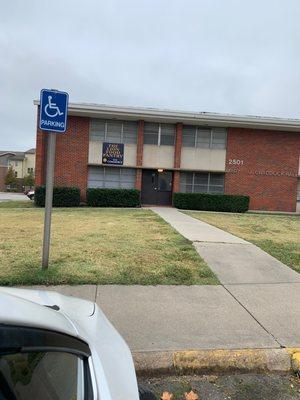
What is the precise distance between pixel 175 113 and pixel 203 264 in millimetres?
17668

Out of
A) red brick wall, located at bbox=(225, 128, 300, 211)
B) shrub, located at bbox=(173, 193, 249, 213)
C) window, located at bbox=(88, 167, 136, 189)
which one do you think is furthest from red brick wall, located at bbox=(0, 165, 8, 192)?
red brick wall, located at bbox=(225, 128, 300, 211)

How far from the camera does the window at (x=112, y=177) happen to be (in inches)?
996

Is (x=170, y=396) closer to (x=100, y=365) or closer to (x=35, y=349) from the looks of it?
(x=100, y=365)

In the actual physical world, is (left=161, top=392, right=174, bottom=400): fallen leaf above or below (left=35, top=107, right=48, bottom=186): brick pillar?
below

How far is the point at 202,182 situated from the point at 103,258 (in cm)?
1895

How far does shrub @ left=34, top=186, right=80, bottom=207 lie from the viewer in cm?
2305

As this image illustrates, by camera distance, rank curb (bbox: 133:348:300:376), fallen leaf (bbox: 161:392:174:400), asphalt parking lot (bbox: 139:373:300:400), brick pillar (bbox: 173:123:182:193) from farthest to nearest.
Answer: brick pillar (bbox: 173:123:182:193)
curb (bbox: 133:348:300:376)
asphalt parking lot (bbox: 139:373:300:400)
fallen leaf (bbox: 161:392:174:400)

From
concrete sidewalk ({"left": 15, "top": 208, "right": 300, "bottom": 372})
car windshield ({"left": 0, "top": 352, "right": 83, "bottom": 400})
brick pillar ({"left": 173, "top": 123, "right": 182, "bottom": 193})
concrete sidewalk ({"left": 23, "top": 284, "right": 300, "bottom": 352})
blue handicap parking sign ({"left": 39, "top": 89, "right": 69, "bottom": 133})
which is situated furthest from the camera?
brick pillar ({"left": 173, "top": 123, "right": 182, "bottom": 193})

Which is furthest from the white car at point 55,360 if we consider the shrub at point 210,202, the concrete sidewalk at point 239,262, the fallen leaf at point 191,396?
the shrub at point 210,202

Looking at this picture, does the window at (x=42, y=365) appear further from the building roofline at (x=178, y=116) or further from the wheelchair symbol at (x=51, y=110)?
the building roofline at (x=178, y=116)

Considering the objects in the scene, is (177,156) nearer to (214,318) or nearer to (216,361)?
(214,318)

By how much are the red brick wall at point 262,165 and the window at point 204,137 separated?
0.49 metres

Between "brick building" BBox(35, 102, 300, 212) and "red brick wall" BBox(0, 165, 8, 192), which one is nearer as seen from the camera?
"brick building" BBox(35, 102, 300, 212)

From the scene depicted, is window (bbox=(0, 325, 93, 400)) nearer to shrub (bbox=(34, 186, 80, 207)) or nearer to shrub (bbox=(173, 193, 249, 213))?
shrub (bbox=(34, 186, 80, 207))
